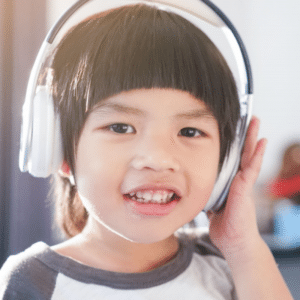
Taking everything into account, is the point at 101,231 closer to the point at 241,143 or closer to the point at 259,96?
the point at 241,143

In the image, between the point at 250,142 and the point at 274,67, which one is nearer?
the point at 250,142

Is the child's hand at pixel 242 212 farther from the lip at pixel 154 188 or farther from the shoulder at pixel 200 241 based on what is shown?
the lip at pixel 154 188

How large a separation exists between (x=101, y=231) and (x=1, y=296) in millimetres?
217

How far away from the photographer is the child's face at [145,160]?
2.12 feet

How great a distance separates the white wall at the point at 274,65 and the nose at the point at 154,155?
4.13ft

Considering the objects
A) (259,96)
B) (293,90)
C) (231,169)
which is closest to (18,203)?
(231,169)

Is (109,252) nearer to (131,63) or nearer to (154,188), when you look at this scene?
(154,188)

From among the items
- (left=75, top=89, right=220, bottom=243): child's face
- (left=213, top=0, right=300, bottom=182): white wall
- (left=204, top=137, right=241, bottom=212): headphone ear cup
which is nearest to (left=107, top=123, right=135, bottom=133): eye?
(left=75, top=89, right=220, bottom=243): child's face

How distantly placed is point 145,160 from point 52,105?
0.21m

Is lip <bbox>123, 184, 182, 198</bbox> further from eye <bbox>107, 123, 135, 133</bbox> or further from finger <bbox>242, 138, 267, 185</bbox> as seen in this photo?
finger <bbox>242, 138, 267, 185</bbox>

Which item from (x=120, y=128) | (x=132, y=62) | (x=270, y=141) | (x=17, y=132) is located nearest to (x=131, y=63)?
(x=132, y=62)

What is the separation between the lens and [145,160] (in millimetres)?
631

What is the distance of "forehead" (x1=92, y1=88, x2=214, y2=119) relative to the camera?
0.64 meters

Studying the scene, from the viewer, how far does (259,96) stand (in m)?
1.85
